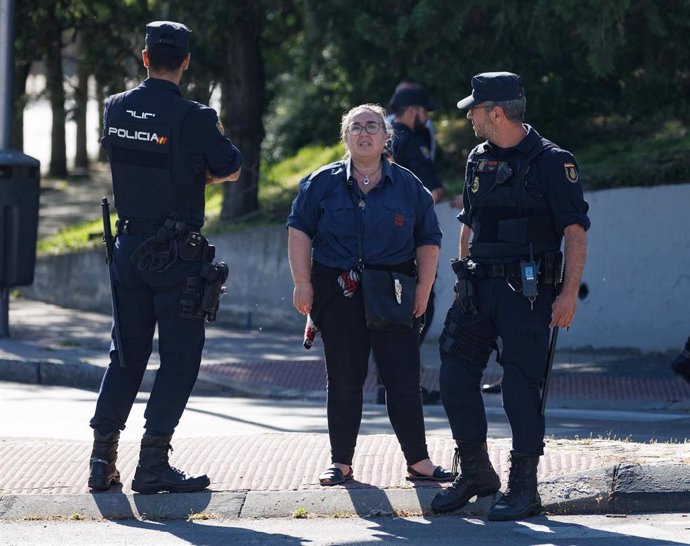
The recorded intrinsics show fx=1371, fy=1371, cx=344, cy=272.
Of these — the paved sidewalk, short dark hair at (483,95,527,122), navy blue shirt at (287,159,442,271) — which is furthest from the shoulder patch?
the paved sidewalk

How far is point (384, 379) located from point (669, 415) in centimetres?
348

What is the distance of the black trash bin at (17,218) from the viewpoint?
1131 cm

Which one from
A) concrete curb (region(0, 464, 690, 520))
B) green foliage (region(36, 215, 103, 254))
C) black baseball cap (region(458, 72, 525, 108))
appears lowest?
concrete curb (region(0, 464, 690, 520))

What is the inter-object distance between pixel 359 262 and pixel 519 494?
3.98 ft

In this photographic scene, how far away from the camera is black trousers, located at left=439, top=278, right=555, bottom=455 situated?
18.6ft

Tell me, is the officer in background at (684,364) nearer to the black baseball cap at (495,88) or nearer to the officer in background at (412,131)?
the officer in background at (412,131)

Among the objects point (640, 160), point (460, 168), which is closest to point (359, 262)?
point (640, 160)

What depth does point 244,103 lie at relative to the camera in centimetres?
1477

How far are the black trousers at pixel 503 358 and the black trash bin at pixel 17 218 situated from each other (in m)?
6.37

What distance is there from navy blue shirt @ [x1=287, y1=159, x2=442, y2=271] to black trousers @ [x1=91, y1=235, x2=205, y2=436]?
0.57 meters

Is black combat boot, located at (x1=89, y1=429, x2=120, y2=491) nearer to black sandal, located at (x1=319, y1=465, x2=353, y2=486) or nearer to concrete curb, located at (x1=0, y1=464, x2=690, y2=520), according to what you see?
concrete curb, located at (x1=0, y1=464, x2=690, y2=520)

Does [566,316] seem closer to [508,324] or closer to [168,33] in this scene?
[508,324]

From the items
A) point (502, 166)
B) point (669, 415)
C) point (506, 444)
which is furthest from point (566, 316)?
point (669, 415)

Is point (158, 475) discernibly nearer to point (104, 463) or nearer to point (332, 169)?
point (104, 463)
